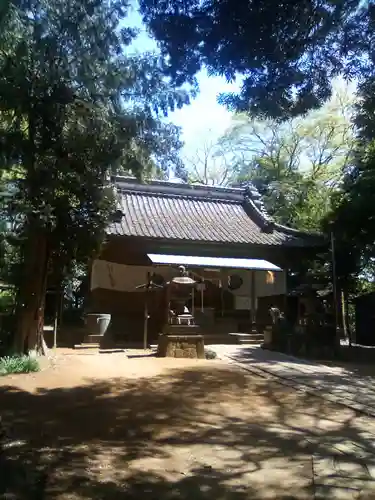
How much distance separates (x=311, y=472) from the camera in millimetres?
4223

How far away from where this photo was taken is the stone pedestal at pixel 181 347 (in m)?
11.2

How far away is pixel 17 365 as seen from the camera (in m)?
9.00

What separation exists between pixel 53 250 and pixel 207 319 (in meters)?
6.45

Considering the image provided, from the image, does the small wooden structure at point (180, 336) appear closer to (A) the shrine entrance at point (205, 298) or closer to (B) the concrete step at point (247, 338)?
(A) the shrine entrance at point (205, 298)

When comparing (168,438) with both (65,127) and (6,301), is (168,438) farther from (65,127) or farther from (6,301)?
(6,301)

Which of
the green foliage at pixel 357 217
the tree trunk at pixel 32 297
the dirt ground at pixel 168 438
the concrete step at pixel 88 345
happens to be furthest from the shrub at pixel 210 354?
the green foliage at pixel 357 217

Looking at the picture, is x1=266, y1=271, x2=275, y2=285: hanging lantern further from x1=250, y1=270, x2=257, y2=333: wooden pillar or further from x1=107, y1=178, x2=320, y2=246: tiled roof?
x1=107, y1=178, x2=320, y2=246: tiled roof

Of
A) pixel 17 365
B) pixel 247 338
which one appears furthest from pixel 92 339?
pixel 247 338

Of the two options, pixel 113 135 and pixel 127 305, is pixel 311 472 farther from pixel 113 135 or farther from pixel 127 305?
pixel 127 305

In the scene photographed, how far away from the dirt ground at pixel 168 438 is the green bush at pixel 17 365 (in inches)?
16.5

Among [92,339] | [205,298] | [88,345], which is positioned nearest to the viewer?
[88,345]

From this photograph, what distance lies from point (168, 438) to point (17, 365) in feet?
16.1

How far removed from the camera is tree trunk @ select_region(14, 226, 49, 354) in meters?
9.88

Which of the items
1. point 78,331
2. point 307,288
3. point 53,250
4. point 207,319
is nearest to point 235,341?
point 207,319
